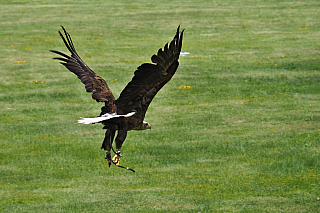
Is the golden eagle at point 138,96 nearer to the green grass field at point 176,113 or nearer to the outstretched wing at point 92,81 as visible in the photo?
the outstretched wing at point 92,81

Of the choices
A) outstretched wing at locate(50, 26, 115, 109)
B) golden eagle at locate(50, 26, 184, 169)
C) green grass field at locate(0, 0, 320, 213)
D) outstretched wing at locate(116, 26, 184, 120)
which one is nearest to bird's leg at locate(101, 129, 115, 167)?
golden eagle at locate(50, 26, 184, 169)

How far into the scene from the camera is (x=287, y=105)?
29.2 meters

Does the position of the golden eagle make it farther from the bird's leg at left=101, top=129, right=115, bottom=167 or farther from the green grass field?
the green grass field

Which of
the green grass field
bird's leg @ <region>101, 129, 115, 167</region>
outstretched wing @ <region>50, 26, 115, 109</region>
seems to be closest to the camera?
bird's leg @ <region>101, 129, 115, 167</region>

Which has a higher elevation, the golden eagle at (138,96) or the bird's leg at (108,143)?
the golden eagle at (138,96)

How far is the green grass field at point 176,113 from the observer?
20.9 metres

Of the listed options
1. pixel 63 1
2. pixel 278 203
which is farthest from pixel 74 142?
pixel 63 1

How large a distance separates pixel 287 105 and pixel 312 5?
65.1ft

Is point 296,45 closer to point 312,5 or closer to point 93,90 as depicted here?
point 312,5

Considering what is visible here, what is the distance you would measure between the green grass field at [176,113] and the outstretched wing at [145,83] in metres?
12.4

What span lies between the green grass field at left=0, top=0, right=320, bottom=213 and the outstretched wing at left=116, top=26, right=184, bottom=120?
12443mm

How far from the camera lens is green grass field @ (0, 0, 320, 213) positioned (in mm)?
20922

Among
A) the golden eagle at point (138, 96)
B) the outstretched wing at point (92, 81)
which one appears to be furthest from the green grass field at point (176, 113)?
the golden eagle at point (138, 96)

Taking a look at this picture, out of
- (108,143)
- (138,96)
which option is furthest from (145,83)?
(108,143)
